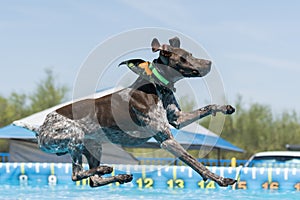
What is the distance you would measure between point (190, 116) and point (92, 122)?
1.07 m

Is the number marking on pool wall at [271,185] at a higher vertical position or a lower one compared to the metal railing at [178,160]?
lower

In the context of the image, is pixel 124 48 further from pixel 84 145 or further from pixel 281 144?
pixel 281 144

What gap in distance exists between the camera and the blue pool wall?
9180 mm

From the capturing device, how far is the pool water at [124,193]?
754 centimetres

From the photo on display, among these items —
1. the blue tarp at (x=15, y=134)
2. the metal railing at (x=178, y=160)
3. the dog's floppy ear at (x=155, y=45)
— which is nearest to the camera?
the dog's floppy ear at (x=155, y=45)

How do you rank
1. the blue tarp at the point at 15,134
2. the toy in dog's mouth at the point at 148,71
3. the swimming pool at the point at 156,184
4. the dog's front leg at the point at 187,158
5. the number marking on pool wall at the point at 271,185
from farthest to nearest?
the blue tarp at the point at 15,134
the number marking on pool wall at the point at 271,185
the swimming pool at the point at 156,184
the toy in dog's mouth at the point at 148,71
the dog's front leg at the point at 187,158

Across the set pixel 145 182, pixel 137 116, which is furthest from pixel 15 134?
pixel 137 116

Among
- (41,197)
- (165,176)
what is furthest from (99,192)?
(165,176)

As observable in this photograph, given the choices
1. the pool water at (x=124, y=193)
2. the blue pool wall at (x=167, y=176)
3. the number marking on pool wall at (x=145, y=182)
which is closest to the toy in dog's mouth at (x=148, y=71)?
the pool water at (x=124, y=193)

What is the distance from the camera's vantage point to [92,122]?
587cm

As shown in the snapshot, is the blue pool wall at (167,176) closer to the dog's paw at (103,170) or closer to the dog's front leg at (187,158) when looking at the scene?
the dog's paw at (103,170)

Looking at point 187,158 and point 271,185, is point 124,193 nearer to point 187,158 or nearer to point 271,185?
point 271,185

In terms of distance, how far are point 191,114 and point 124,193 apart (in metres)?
2.87

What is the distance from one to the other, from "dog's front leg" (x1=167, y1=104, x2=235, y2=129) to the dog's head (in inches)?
15.0
